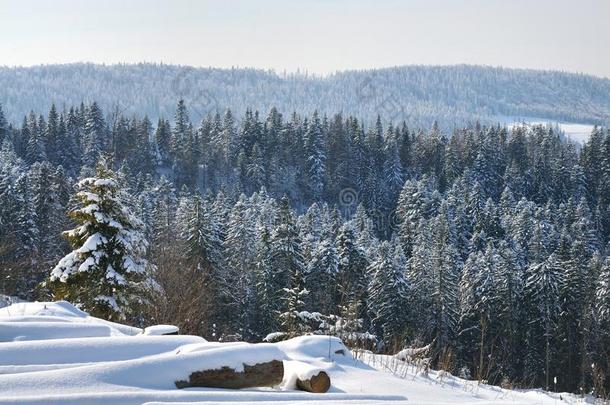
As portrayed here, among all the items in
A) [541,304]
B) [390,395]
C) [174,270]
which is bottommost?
[541,304]

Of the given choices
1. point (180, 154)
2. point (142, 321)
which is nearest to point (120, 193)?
point (142, 321)

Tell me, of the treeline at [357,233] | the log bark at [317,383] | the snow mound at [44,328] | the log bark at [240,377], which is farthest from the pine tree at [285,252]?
the log bark at [240,377]

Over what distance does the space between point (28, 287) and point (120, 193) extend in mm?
24018

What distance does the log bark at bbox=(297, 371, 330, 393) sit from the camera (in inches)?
216

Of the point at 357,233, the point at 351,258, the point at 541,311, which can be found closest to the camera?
the point at 541,311

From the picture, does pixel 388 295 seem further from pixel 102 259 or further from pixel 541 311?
pixel 102 259

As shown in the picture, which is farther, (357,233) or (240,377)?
(357,233)

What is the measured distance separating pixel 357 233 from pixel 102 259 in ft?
134

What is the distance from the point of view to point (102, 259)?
15.6 meters

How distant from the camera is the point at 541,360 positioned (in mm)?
41500

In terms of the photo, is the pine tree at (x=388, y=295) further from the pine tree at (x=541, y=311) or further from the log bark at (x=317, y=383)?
the log bark at (x=317, y=383)

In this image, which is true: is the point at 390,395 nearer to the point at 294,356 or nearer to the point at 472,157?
the point at 294,356

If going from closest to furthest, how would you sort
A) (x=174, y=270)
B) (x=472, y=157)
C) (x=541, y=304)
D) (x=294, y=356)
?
(x=294, y=356)
(x=174, y=270)
(x=541, y=304)
(x=472, y=157)

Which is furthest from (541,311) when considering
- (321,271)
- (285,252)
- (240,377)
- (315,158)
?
(315,158)
